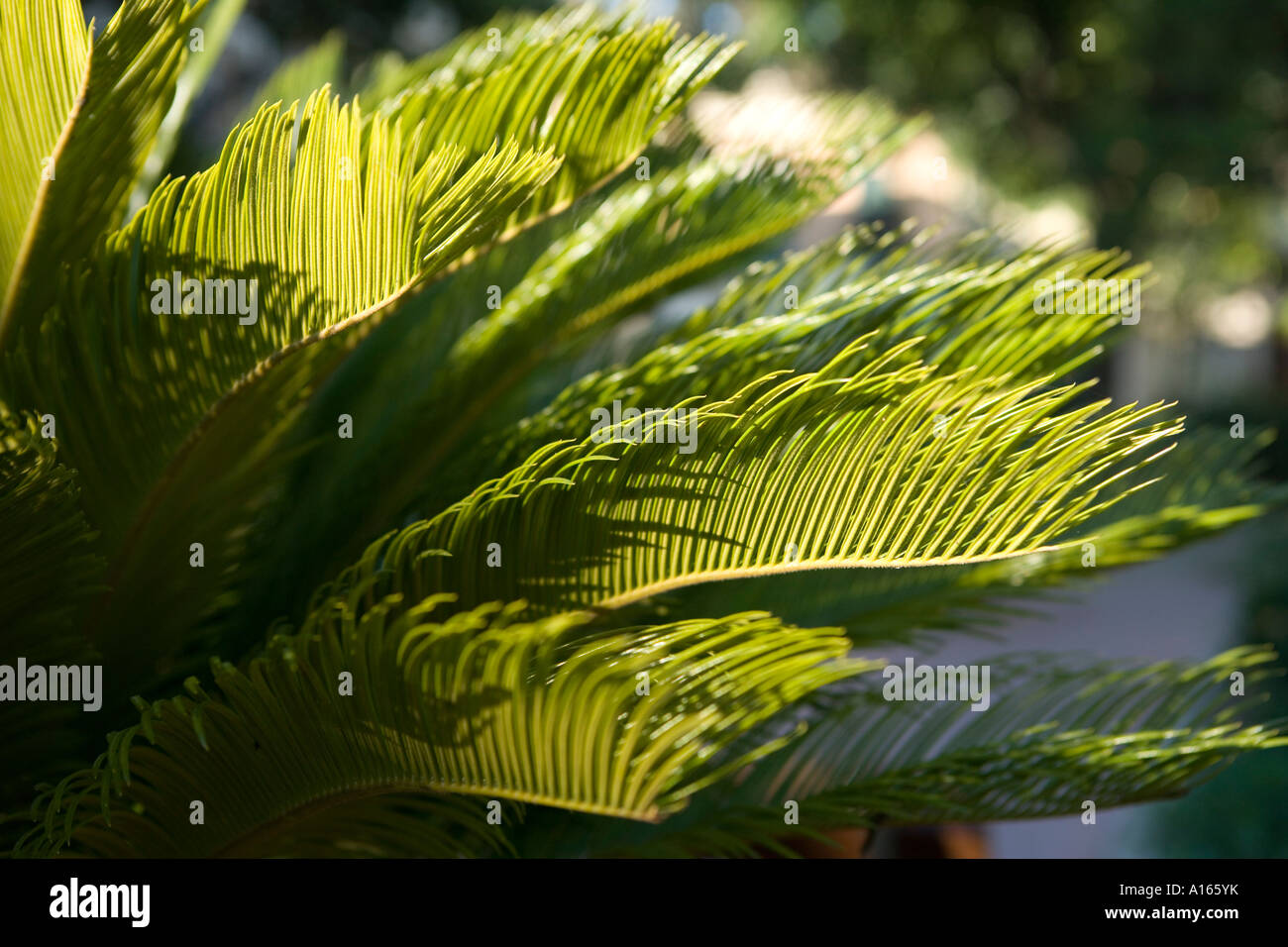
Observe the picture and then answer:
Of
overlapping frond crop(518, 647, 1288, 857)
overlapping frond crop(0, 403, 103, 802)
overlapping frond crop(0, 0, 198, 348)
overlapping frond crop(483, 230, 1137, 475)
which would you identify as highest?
overlapping frond crop(0, 0, 198, 348)

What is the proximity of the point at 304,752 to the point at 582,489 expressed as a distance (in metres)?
0.42

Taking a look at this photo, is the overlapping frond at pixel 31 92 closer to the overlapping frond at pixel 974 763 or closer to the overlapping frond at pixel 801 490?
the overlapping frond at pixel 801 490

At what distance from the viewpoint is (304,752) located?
1.20 metres

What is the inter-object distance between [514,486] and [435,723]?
26 cm

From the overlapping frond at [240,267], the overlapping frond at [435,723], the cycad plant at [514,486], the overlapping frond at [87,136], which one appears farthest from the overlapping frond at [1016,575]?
the overlapping frond at [87,136]

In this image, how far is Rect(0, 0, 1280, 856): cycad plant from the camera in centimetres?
107

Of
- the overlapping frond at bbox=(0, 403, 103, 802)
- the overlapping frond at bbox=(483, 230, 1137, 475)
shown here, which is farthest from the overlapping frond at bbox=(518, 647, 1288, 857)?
the overlapping frond at bbox=(0, 403, 103, 802)

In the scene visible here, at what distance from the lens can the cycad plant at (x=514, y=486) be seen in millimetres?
1068

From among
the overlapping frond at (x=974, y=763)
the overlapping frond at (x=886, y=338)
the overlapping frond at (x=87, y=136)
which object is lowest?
the overlapping frond at (x=974, y=763)

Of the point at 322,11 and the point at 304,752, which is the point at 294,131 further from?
the point at 322,11

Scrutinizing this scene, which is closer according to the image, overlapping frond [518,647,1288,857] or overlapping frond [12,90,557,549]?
overlapping frond [12,90,557,549]

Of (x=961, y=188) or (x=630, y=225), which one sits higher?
(x=961, y=188)

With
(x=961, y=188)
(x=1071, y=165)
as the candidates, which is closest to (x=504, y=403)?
(x=1071, y=165)

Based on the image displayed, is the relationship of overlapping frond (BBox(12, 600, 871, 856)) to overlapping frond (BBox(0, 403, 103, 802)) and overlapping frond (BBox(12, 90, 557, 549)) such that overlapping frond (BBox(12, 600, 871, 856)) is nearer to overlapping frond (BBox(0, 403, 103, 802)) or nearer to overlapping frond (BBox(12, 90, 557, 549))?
overlapping frond (BBox(0, 403, 103, 802))
